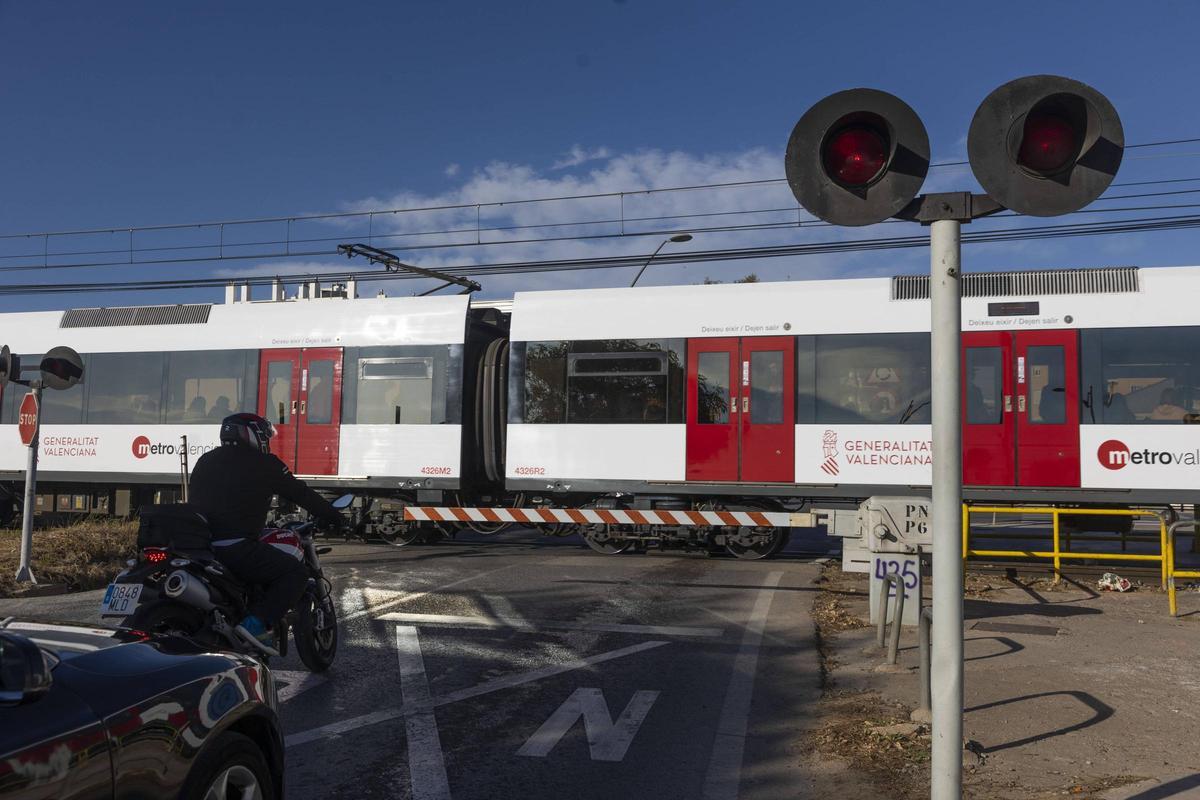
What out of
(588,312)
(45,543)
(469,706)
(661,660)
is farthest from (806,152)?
(45,543)

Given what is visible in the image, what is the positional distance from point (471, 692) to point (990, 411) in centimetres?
847

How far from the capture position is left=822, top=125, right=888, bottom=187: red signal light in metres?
3.61

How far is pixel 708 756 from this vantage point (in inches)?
203

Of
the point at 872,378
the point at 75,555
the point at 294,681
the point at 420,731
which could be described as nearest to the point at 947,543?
the point at 420,731

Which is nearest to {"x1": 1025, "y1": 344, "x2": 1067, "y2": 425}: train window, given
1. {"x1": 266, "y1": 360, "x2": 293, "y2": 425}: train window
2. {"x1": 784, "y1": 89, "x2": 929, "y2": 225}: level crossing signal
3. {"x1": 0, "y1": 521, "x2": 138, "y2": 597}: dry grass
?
{"x1": 784, "y1": 89, "x2": 929, "y2": 225}: level crossing signal

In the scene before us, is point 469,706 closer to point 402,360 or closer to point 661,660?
point 661,660

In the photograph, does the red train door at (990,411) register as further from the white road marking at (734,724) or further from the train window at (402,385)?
the train window at (402,385)

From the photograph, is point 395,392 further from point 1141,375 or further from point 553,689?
point 1141,375

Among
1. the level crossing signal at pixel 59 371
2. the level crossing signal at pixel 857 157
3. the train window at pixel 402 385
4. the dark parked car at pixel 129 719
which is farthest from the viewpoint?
the train window at pixel 402 385

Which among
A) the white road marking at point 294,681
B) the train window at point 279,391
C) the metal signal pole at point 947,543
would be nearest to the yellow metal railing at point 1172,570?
the metal signal pole at point 947,543

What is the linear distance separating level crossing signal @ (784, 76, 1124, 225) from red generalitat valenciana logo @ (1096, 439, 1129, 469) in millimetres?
9558

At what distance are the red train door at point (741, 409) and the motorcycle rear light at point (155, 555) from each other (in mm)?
8542

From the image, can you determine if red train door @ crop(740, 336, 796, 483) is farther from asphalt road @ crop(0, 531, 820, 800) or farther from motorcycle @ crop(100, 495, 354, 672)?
motorcycle @ crop(100, 495, 354, 672)

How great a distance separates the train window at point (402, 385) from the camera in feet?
47.2
